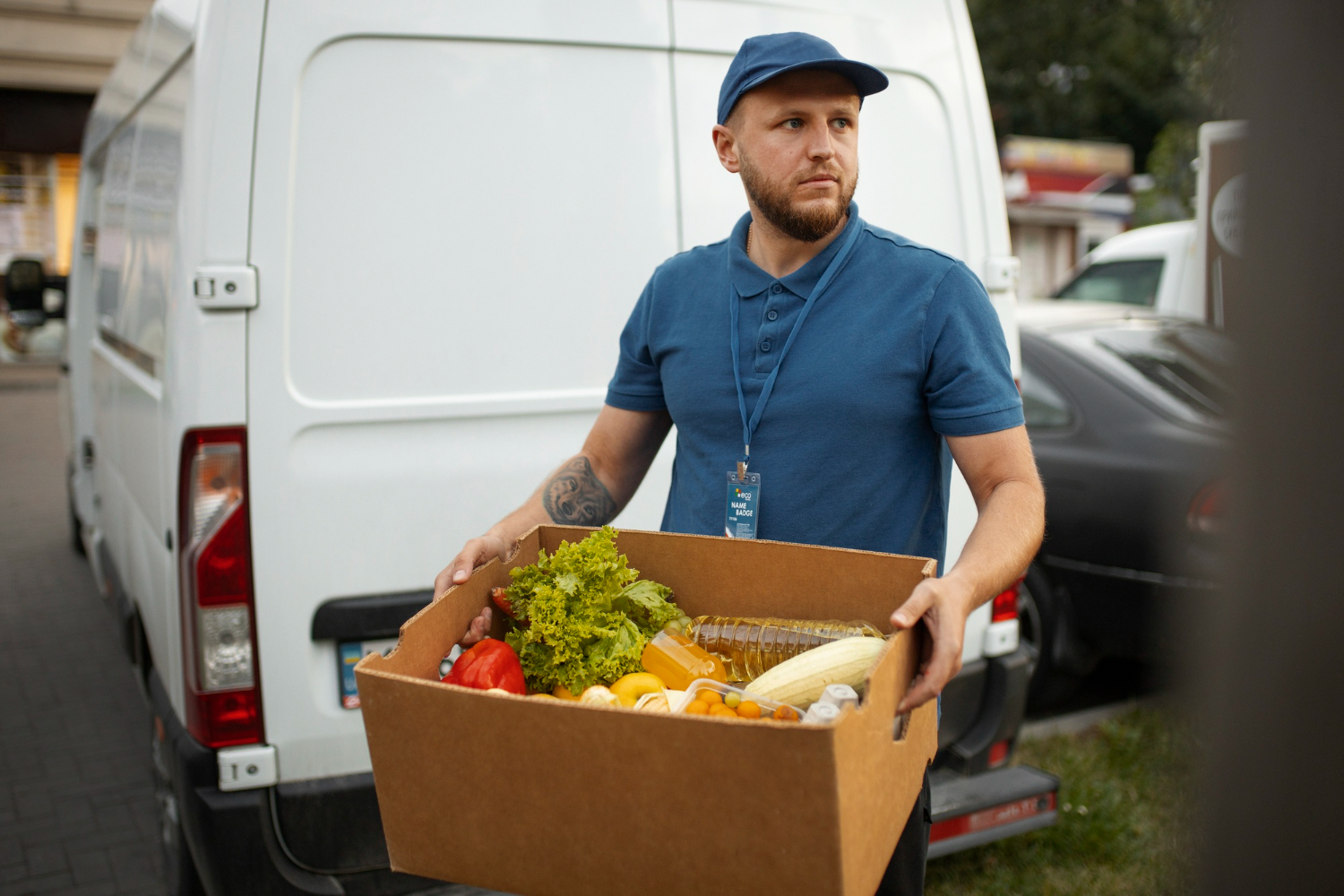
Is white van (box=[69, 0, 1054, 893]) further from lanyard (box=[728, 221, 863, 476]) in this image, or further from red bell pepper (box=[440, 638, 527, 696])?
red bell pepper (box=[440, 638, 527, 696])

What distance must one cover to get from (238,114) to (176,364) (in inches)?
22.4

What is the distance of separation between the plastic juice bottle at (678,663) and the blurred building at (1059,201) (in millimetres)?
29283

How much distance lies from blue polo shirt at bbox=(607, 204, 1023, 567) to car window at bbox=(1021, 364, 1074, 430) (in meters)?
3.05

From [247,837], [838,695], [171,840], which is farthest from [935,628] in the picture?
[171,840]

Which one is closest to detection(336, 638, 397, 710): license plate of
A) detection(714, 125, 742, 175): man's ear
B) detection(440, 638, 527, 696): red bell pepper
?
detection(440, 638, 527, 696): red bell pepper

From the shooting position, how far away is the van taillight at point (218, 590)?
247cm

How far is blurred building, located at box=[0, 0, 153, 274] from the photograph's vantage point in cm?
1680

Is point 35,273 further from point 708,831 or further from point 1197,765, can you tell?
point 1197,765

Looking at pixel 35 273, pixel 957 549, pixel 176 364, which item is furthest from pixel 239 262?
pixel 35 273

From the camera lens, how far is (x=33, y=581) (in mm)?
7520

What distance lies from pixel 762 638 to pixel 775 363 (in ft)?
1.79

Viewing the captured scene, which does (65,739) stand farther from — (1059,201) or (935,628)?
(1059,201)

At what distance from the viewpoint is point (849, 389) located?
74.6 inches

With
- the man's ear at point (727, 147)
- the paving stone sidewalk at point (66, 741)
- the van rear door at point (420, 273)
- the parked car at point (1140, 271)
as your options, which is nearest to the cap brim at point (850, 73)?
the man's ear at point (727, 147)
